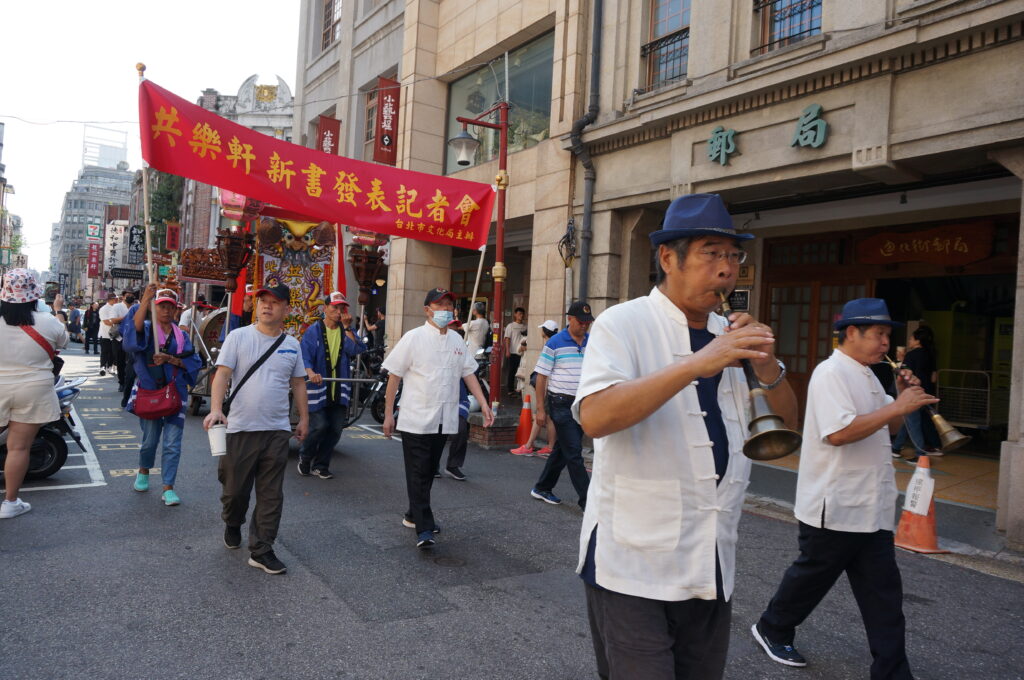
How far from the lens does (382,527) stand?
5742 mm

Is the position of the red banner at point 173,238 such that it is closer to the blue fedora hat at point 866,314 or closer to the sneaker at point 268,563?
the sneaker at point 268,563

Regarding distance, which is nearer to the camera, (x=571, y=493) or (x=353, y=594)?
(x=353, y=594)

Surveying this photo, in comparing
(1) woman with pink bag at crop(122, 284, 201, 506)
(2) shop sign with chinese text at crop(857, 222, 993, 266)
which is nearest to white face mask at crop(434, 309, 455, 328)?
(1) woman with pink bag at crop(122, 284, 201, 506)

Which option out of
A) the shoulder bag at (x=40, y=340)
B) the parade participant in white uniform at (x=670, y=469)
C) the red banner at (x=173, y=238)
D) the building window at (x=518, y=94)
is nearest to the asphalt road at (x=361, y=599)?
the shoulder bag at (x=40, y=340)

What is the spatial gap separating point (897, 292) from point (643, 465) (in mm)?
11300

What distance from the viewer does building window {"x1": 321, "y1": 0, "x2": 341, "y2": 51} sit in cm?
2170

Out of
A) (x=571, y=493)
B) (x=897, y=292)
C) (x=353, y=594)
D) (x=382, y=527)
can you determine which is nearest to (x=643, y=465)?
(x=353, y=594)

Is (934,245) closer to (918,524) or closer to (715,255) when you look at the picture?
(918,524)

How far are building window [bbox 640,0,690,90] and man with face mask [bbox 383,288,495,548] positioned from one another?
669 cm

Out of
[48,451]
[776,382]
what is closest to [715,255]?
[776,382]

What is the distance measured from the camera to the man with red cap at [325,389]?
7.71 m

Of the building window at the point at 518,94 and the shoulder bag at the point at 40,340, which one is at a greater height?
the building window at the point at 518,94

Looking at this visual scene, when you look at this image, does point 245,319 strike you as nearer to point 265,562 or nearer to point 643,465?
point 265,562

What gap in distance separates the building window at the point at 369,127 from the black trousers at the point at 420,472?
15.0 m
